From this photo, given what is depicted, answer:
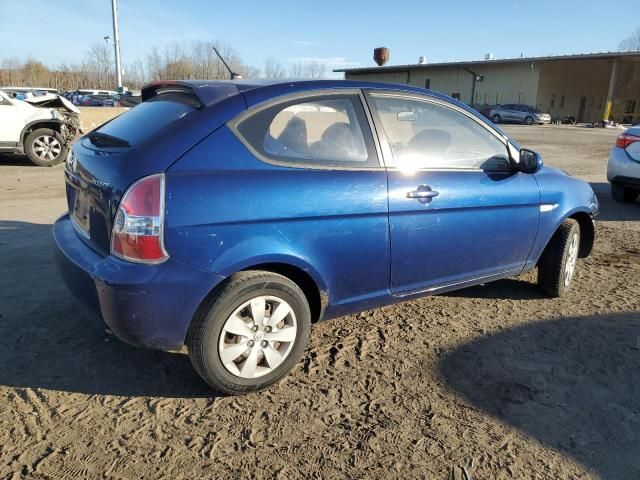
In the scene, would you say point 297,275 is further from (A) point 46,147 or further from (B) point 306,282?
(A) point 46,147

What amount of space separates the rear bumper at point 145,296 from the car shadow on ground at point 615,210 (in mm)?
6592

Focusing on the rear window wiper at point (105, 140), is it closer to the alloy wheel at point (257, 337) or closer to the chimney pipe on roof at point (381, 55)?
the alloy wheel at point (257, 337)

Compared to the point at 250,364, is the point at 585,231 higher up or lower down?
higher up

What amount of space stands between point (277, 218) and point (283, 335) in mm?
658

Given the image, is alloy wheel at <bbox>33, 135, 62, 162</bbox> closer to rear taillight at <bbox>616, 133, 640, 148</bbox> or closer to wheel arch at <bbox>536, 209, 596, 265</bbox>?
wheel arch at <bbox>536, 209, 596, 265</bbox>

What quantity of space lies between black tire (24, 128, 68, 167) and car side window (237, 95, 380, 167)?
9423 millimetres

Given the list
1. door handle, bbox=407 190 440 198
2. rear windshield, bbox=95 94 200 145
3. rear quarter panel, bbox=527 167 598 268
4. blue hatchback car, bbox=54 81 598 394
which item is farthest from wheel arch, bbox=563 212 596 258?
rear windshield, bbox=95 94 200 145

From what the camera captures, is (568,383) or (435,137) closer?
(568,383)

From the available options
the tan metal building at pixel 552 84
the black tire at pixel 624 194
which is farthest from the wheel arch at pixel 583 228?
the tan metal building at pixel 552 84

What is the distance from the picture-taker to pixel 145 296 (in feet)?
7.82

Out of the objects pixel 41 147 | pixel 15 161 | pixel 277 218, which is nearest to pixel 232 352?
pixel 277 218

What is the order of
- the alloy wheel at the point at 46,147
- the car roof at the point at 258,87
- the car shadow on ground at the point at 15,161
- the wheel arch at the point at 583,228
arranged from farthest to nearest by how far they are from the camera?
1. the car shadow on ground at the point at 15,161
2. the alloy wheel at the point at 46,147
3. the wheel arch at the point at 583,228
4. the car roof at the point at 258,87

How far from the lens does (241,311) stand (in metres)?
2.64

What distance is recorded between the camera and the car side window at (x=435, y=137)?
316cm
